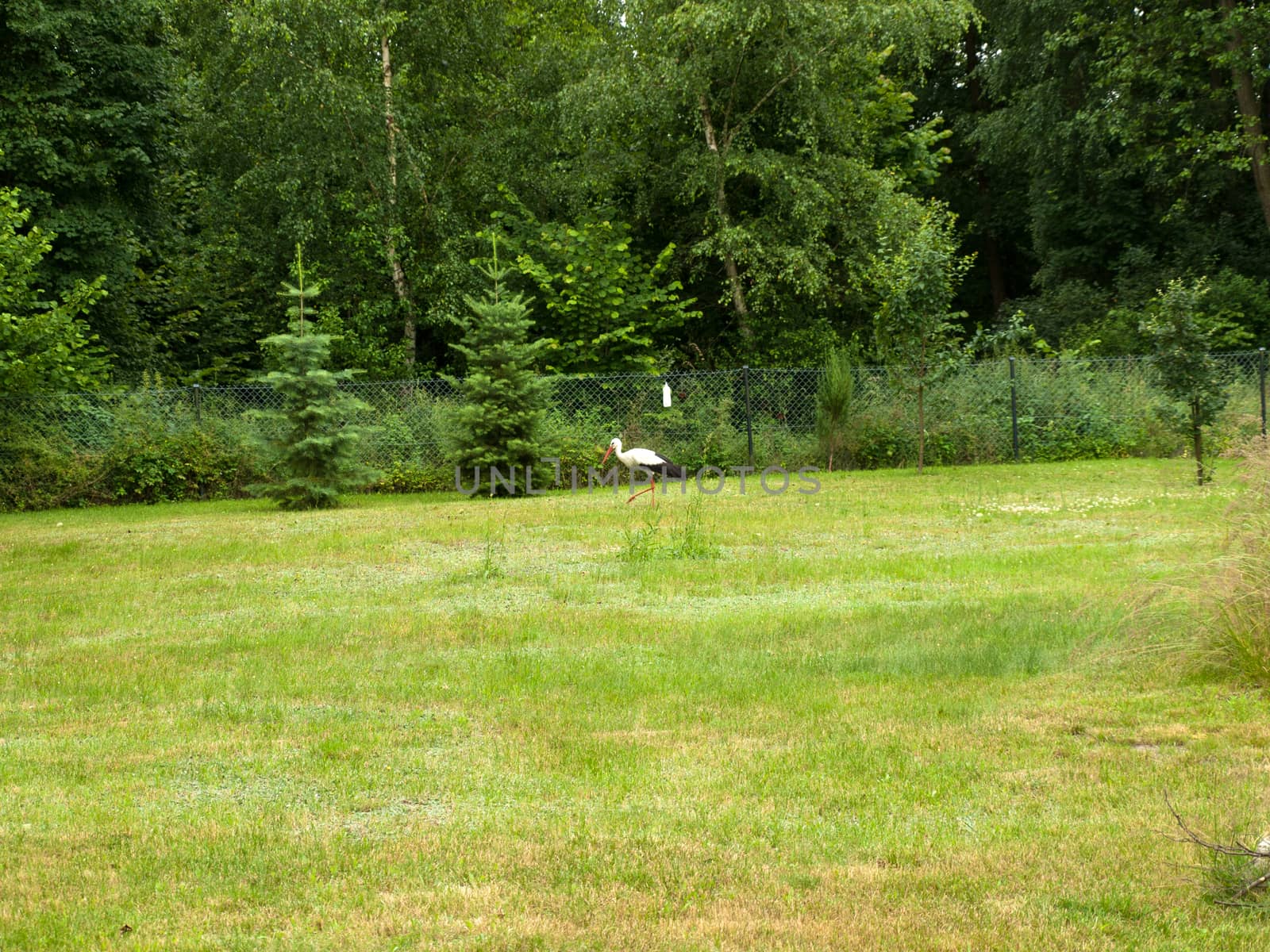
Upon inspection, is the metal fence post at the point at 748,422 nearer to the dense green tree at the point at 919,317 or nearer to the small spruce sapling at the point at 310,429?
the dense green tree at the point at 919,317

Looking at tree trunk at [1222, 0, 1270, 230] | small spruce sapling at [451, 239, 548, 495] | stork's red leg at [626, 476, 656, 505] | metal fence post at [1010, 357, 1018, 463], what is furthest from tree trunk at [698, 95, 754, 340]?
tree trunk at [1222, 0, 1270, 230]

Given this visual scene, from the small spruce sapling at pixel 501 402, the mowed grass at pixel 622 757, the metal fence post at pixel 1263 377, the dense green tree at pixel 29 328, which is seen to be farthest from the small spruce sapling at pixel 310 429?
the metal fence post at pixel 1263 377

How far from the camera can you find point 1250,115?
89.5ft

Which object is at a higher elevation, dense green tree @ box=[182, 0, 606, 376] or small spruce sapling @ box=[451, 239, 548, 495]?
dense green tree @ box=[182, 0, 606, 376]

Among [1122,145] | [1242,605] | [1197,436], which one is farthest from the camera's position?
[1122,145]

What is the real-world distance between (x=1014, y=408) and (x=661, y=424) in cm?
620

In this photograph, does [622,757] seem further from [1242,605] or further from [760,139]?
[760,139]

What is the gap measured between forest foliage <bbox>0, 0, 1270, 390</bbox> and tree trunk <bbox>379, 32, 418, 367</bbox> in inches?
2.7

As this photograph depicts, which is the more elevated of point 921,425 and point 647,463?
point 921,425

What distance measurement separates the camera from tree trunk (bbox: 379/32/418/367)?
24.8 m

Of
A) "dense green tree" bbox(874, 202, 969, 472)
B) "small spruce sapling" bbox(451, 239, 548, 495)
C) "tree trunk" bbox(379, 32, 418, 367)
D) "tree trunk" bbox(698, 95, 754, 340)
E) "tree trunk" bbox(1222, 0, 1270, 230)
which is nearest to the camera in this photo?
"small spruce sapling" bbox(451, 239, 548, 495)

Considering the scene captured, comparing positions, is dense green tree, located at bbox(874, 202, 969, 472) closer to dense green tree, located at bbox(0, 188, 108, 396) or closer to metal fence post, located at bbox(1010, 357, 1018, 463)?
metal fence post, located at bbox(1010, 357, 1018, 463)

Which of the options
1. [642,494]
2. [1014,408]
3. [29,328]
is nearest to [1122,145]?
[1014,408]

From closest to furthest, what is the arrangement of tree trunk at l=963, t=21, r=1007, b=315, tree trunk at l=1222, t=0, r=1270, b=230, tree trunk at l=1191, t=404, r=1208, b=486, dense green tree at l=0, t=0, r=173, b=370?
tree trunk at l=1191, t=404, r=1208, b=486, dense green tree at l=0, t=0, r=173, b=370, tree trunk at l=1222, t=0, r=1270, b=230, tree trunk at l=963, t=21, r=1007, b=315
